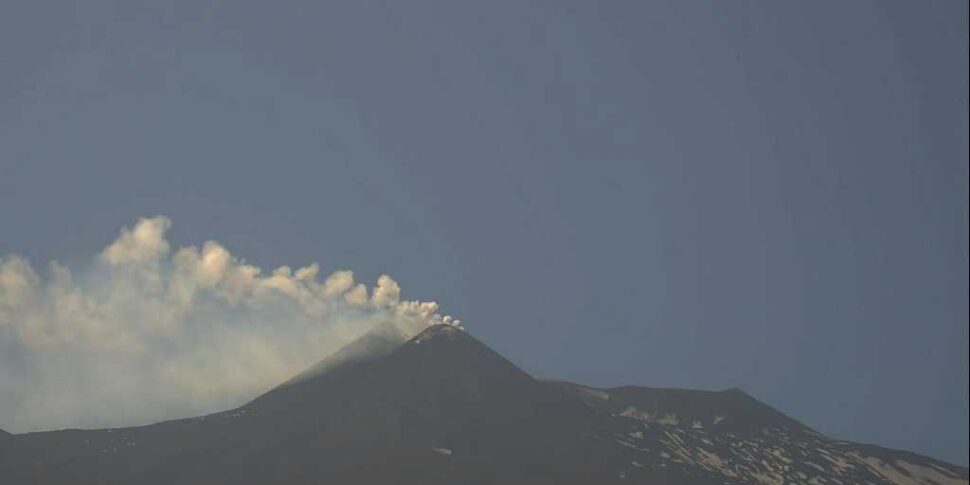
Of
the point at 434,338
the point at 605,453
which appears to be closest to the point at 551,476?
the point at 605,453

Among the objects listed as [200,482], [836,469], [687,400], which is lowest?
[200,482]

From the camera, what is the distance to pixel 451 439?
131 m

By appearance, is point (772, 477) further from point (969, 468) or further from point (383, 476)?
point (383, 476)

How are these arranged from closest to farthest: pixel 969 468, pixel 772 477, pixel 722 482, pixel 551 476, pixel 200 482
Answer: pixel 200 482 → pixel 551 476 → pixel 722 482 → pixel 772 477 → pixel 969 468

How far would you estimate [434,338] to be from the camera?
6619 inches

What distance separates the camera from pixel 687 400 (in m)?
175

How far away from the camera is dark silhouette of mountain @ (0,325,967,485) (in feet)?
383

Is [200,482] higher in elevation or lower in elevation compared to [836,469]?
lower

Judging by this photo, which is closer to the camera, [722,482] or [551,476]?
[551,476]

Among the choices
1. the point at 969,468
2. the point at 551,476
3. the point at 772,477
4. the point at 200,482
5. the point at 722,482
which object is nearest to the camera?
the point at 200,482

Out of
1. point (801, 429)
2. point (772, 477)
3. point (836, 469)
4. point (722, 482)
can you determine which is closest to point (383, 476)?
point (722, 482)

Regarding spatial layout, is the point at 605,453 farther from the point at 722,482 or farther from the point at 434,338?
the point at 434,338

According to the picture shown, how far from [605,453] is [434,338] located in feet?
149

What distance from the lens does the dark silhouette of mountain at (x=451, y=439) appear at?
117 meters
